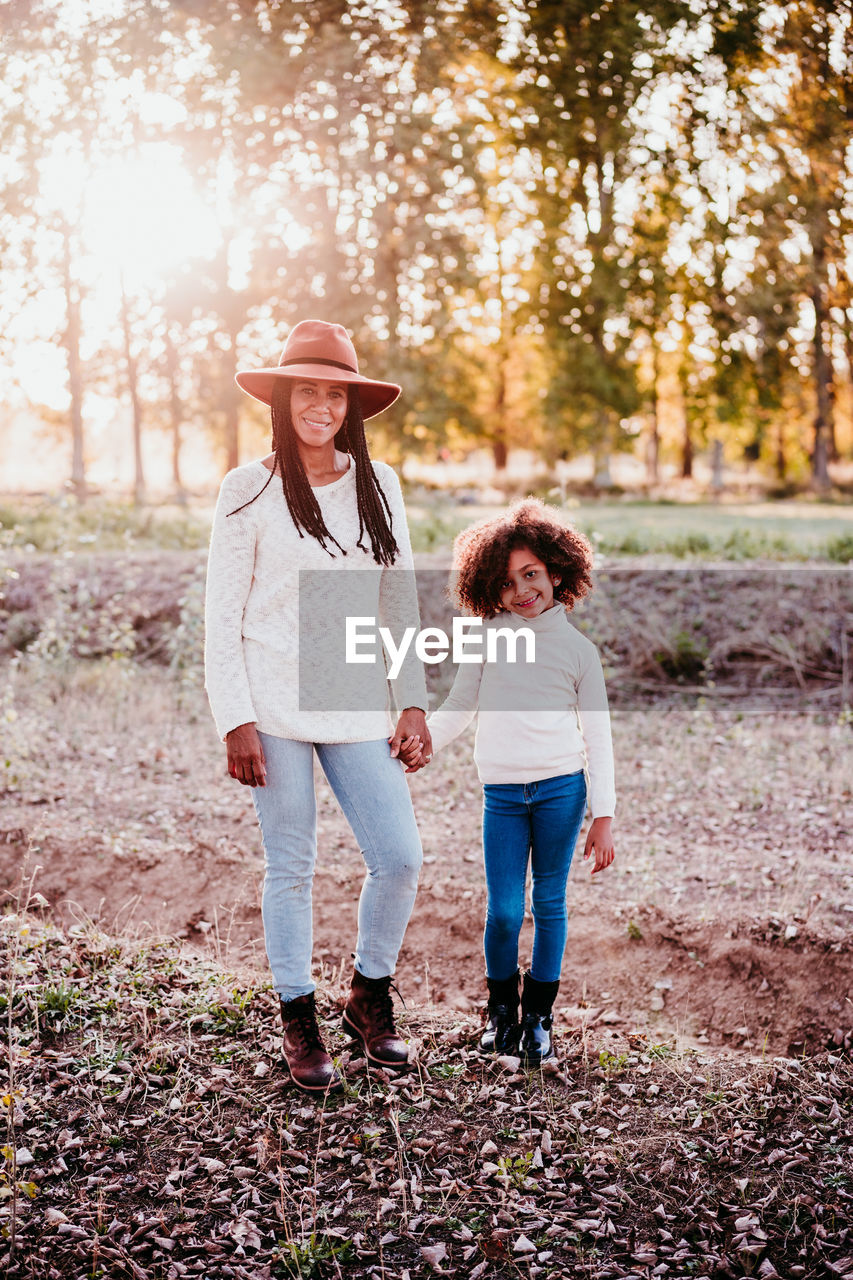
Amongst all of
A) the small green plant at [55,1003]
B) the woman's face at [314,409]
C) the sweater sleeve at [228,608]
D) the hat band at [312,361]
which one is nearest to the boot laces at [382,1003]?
the sweater sleeve at [228,608]

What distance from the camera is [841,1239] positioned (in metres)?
2.89

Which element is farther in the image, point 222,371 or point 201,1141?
point 222,371

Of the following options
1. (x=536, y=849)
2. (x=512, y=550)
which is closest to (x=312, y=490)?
(x=512, y=550)

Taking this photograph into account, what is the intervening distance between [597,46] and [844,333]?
12871 mm

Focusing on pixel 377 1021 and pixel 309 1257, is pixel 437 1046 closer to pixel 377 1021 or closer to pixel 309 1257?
pixel 377 1021

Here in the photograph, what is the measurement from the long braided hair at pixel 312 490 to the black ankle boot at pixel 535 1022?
4.99 ft

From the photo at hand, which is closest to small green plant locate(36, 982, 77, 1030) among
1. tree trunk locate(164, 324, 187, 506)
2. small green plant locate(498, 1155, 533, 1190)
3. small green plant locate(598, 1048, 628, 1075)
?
small green plant locate(498, 1155, 533, 1190)

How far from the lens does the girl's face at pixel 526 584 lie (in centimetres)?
354

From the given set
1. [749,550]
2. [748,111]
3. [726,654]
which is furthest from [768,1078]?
[748,111]

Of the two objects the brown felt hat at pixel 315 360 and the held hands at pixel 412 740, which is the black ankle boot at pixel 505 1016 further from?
the brown felt hat at pixel 315 360

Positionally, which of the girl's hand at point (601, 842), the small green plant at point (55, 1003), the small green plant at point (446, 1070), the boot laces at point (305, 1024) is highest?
the girl's hand at point (601, 842)

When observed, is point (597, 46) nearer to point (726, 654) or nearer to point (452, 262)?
point (452, 262)

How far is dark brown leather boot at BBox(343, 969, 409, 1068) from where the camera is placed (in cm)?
352

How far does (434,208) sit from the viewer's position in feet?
59.3
